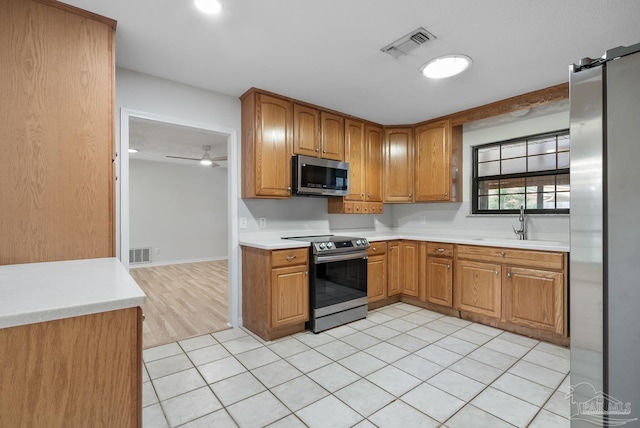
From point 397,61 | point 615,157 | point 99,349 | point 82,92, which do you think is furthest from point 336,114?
point 99,349

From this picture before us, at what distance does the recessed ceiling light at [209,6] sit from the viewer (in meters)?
1.73

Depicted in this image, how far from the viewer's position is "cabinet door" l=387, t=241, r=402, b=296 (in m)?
3.71

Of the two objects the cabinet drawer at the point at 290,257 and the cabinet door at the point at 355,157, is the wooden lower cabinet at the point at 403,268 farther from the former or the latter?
the cabinet drawer at the point at 290,257

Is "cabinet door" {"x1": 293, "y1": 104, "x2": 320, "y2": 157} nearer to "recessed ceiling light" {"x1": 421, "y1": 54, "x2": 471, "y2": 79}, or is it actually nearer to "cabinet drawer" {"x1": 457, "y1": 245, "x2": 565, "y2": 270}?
"recessed ceiling light" {"x1": 421, "y1": 54, "x2": 471, "y2": 79}

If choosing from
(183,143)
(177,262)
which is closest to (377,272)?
(183,143)

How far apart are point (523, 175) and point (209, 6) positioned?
3463 millimetres

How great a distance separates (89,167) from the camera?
5.69 ft

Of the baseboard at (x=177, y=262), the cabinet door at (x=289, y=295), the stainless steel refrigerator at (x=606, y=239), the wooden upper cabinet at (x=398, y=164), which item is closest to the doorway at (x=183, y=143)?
the cabinet door at (x=289, y=295)

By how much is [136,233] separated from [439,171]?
6049mm

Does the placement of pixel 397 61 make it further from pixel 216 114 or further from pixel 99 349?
pixel 99 349

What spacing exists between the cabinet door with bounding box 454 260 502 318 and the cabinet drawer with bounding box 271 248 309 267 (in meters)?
1.70

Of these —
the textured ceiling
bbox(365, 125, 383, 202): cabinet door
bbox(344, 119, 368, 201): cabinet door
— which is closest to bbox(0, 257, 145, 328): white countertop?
the textured ceiling

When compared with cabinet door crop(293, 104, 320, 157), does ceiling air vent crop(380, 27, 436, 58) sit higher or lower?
higher

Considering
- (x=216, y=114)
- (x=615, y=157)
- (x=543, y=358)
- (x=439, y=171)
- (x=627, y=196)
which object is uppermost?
(x=216, y=114)
